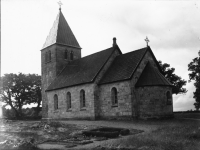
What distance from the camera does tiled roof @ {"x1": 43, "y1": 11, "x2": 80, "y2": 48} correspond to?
40.7 metres

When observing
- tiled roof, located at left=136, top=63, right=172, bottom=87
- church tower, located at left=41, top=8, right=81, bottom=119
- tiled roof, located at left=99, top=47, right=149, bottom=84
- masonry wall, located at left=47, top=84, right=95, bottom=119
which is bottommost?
masonry wall, located at left=47, top=84, right=95, bottom=119

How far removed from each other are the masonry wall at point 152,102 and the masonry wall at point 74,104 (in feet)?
20.1

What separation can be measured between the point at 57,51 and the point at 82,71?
8330mm

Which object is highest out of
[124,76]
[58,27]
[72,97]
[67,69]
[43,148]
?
[58,27]

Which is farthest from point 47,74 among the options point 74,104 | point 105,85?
point 105,85

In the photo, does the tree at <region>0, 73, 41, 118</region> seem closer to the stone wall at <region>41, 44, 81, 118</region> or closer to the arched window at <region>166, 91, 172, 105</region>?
the stone wall at <region>41, 44, 81, 118</region>

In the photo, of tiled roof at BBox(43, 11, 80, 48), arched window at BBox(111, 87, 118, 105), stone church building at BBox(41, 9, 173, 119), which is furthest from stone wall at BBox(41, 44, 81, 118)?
arched window at BBox(111, 87, 118, 105)

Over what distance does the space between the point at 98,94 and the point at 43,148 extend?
17323mm

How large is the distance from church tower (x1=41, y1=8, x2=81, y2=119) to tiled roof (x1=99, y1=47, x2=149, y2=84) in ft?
39.8

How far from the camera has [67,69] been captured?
38.9 metres

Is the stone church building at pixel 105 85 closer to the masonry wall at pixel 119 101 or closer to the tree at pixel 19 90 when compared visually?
the masonry wall at pixel 119 101

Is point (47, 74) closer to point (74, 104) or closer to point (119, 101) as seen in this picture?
point (74, 104)

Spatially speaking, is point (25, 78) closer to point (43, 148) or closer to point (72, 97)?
point (72, 97)

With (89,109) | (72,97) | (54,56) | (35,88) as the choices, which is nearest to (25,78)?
(35,88)
